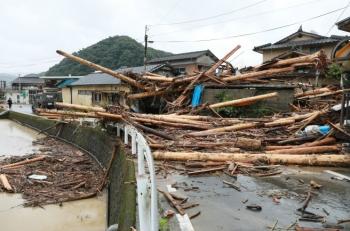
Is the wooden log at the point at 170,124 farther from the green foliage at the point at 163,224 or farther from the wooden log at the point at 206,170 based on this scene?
the green foliage at the point at 163,224

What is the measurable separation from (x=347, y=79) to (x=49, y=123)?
21293 mm

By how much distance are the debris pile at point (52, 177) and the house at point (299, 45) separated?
17.4m

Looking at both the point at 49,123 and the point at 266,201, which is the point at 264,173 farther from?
the point at 49,123

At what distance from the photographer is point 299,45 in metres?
26.6

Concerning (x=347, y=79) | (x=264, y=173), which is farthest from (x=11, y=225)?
(x=347, y=79)

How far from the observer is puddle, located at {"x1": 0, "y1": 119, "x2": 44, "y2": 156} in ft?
62.1

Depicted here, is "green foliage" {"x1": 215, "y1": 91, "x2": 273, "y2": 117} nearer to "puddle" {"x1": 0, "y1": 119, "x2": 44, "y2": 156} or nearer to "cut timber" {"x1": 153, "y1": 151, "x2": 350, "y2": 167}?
"cut timber" {"x1": 153, "y1": 151, "x2": 350, "y2": 167}

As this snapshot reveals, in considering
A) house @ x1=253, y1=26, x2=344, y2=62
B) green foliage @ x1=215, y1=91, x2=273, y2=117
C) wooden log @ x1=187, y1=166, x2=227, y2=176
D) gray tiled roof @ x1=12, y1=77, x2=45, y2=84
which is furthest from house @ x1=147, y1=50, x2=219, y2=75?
gray tiled roof @ x1=12, y1=77, x2=45, y2=84

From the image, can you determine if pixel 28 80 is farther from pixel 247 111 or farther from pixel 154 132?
pixel 154 132

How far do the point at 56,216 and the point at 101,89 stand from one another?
21.5 metres

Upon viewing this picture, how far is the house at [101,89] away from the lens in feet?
83.1

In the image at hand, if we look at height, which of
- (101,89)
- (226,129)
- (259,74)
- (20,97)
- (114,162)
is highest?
(259,74)

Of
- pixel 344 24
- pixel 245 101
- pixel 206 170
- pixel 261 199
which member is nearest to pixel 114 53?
pixel 245 101

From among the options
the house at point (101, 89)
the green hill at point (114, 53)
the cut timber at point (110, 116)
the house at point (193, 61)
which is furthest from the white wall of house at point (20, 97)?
the cut timber at point (110, 116)
